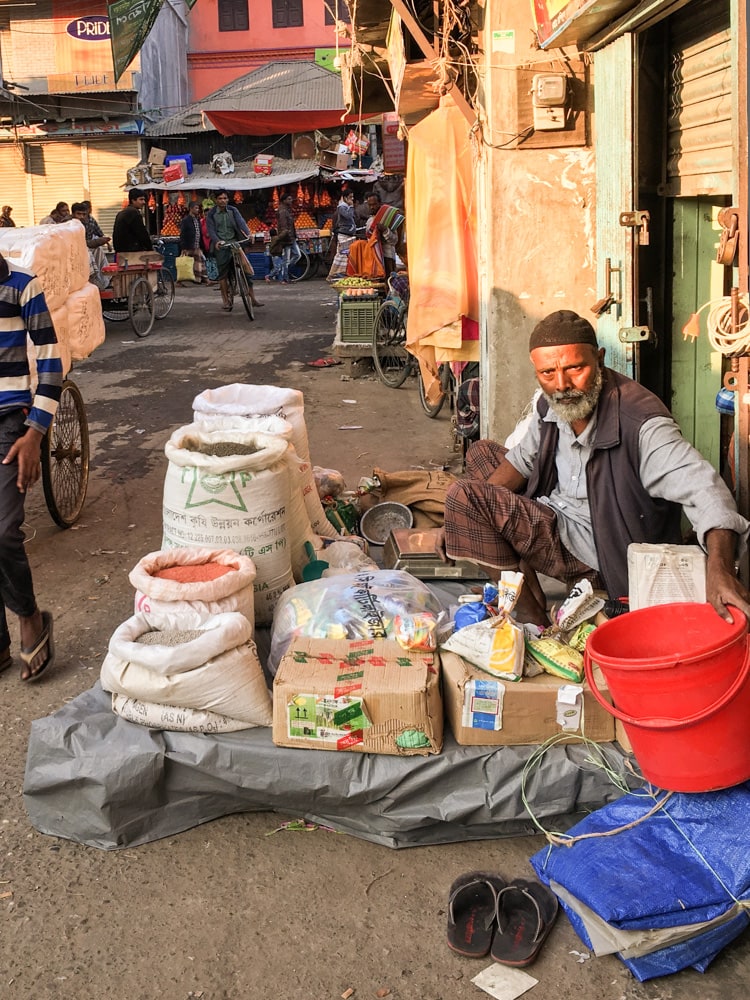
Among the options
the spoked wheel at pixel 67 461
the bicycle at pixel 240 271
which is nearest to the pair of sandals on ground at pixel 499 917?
the spoked wheel at pixel 67 461

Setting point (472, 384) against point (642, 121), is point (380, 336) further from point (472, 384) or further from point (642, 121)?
point (642, 121)

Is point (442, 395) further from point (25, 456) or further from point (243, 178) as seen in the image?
point (243, 178)

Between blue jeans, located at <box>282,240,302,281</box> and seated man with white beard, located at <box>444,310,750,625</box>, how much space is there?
21.9 meters

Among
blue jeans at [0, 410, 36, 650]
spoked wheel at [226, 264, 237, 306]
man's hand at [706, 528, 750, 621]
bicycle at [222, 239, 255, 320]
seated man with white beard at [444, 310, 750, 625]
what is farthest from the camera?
spoked wheel at [226, 264, 237, 306]

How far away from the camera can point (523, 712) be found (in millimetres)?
3146

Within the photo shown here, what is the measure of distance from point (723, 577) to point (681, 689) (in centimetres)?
38

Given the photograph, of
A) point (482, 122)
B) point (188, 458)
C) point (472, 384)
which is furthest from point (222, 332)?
point (188, 458)

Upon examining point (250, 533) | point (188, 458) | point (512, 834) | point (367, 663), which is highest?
point (188, 458)

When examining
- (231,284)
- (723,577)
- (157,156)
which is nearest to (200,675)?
(723,577)

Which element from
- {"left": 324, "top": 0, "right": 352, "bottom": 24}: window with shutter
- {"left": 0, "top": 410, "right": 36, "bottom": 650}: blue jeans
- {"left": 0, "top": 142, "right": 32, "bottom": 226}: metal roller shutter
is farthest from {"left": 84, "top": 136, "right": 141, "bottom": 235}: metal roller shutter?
{"left": 0, "top": 410, "right": 36, "bottom": 650}: blue jeans

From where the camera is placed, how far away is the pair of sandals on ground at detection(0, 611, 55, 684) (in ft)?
13.8

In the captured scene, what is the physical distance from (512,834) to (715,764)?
74 cm

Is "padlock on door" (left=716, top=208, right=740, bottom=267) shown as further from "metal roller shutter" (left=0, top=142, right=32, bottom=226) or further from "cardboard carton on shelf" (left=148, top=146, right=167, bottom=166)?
"metal roller shutter" (left=0, top=142, right=32, bottom=226)

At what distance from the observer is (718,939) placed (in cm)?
256
